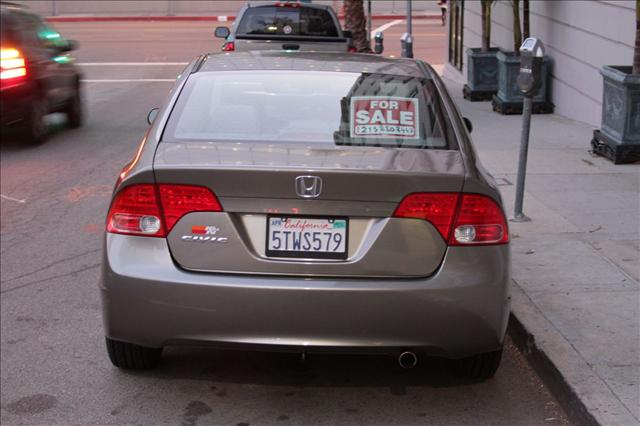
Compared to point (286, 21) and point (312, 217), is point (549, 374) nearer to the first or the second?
point (312, 217)

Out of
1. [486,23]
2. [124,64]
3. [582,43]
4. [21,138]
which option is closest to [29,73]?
[21,138]

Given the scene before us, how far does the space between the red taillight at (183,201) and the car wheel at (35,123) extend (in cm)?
893

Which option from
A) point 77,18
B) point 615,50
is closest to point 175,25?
point 77,18

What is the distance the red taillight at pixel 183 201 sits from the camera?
442 centimetres

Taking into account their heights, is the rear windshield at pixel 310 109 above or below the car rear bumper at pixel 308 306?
above

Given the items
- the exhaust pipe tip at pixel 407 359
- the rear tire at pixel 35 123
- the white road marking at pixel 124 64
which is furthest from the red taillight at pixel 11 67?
the white road marking at pixel 124 64

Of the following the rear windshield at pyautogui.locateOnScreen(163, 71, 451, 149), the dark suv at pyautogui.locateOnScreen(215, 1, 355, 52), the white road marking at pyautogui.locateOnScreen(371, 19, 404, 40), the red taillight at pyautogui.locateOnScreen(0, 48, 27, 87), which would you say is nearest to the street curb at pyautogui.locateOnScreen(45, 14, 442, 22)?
the white road marking at pyautogui.locateOnScreen(371, 19, 404, 40)

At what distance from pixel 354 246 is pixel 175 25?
36.0 meters

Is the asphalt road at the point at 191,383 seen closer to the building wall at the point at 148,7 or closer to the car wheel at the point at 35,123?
the car wheel at the point at 35,123

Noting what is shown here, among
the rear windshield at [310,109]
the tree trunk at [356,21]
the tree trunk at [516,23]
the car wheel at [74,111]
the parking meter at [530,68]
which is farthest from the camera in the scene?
the tree trunk at [356,21]

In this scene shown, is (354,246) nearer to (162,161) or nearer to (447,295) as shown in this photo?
(447,295)

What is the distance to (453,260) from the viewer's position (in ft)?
14.6

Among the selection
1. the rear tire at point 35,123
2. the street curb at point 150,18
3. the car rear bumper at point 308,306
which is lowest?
the street curb at point 150,18

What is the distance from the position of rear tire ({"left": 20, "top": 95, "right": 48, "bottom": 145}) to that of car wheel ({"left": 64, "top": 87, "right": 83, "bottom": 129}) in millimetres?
1181
